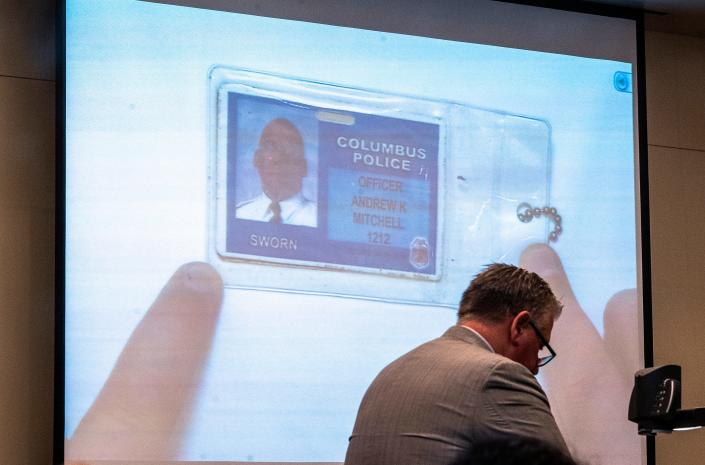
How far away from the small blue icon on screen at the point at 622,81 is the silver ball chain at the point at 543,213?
0.62 meters

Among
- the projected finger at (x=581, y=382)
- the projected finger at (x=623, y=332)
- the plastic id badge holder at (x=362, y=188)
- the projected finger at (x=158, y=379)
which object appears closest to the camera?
the projected finger at (x=158, y=379)

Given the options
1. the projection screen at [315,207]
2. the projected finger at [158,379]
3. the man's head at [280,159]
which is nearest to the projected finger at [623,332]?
the projection screen at [315,207]

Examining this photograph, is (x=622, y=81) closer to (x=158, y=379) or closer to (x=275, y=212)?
(x=275, y=212)

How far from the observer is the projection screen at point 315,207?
3543mm

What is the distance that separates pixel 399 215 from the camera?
3.91m

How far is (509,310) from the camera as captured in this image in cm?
251

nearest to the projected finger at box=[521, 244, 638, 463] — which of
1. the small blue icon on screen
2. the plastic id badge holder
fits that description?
the plastic id badge holder

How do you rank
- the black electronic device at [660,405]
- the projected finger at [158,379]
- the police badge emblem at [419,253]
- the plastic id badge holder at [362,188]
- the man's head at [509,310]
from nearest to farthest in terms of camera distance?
the man's head at [509,310] < the black electronic device at [660,405] < the projected finger at [158,379] < the plastic id badge holder at [362,188] < the police badge emblem at [419,253]

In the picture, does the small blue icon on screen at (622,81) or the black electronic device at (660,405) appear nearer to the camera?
the black electronic device at (660,405)

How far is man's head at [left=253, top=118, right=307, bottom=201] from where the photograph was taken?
3.76 metres

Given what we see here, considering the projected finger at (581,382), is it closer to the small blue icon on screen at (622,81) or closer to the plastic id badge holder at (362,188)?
the plastic id badge holder at (362,188)

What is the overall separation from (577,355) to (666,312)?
66cm

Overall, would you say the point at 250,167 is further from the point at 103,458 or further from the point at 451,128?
the point at 103,458

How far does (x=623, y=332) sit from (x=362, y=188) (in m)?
1.22
